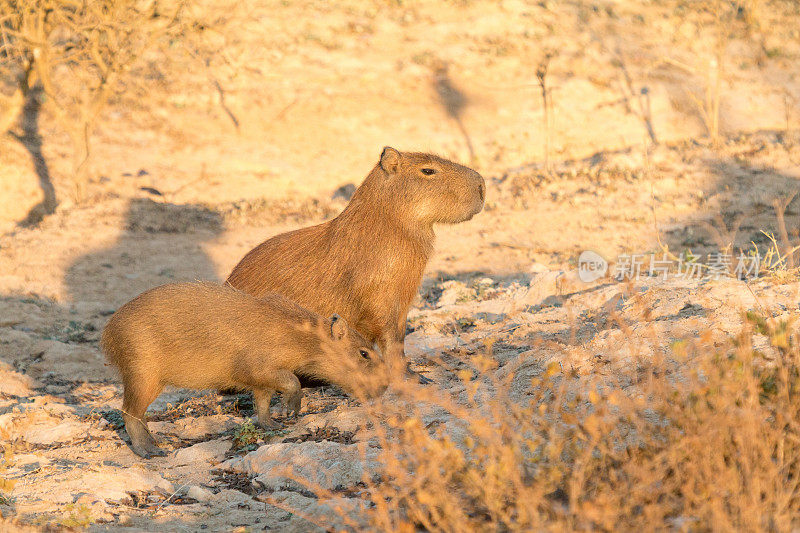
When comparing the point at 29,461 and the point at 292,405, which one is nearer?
the point at 29,461

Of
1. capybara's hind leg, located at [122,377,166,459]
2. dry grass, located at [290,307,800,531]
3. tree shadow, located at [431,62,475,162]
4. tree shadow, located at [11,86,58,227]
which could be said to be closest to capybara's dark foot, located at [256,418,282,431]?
capybara's hind leg, located at [122,377,166,459]

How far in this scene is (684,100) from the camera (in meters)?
15.3

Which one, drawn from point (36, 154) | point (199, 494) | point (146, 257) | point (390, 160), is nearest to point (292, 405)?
point (199, 494)

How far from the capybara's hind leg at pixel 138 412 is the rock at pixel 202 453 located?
0.17 meters

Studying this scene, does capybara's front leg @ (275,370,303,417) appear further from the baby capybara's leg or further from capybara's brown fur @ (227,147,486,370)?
capybara's brown fur @ (227,147,486,370)

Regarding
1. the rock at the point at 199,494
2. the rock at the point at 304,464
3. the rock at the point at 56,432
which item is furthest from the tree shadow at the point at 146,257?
the rock at the point at 199,494

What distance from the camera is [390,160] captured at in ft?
19.1

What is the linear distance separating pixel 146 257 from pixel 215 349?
17.9 feet

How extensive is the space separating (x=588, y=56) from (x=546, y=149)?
15.0ft

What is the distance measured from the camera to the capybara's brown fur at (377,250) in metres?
5.59

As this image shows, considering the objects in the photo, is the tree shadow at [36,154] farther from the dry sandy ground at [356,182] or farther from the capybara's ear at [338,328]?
the capybara's ear at [338,328]

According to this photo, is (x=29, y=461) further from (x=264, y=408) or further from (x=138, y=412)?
(x=264, y=408)

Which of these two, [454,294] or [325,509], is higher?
[325,509]

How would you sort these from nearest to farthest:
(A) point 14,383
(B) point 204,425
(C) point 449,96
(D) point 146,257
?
1. (B) point 204,425
2. (A) point 14,383
3. (D) point 146,257
4. (C) point 449,96
